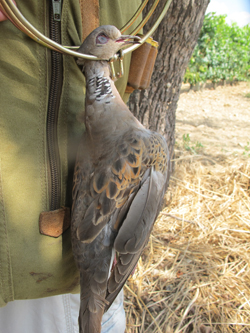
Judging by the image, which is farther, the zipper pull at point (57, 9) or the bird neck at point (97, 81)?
the bird neck at point (97, 81)

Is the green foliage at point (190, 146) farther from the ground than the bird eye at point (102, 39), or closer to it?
closer to it

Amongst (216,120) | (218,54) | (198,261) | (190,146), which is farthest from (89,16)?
(218,54)

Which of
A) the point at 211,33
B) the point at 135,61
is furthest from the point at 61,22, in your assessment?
the point at 211,33

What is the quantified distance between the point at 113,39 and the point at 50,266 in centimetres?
105

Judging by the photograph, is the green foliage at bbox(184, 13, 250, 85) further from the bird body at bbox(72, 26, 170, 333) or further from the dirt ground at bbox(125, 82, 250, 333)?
the bird body at bbox(72, 26, 170, 333)

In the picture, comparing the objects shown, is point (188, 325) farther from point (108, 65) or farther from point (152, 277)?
point (108, 65)

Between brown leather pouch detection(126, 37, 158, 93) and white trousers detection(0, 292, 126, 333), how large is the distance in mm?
1273

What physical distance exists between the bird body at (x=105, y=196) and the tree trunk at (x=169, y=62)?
4.34ft

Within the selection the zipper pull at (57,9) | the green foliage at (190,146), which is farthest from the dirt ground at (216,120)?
the zipper pull at (57,9)

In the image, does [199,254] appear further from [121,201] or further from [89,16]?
[89,16]

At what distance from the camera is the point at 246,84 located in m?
10.3

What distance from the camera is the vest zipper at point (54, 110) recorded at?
1081mm

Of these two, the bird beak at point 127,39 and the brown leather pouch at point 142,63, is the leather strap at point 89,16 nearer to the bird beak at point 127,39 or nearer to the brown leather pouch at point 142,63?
the bird beak at point 127,39

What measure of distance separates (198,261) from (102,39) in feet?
7.68
